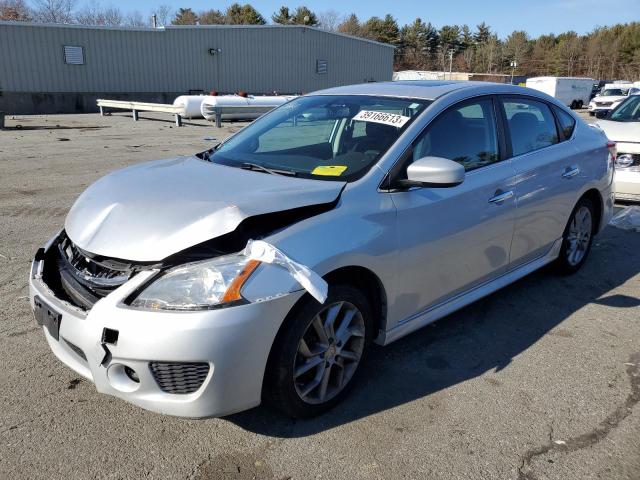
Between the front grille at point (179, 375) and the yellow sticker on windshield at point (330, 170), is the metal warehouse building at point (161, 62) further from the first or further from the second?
the front grille at point (179, 375)

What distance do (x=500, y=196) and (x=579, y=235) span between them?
1.71 meters

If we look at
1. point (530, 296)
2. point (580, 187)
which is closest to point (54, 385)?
point (530, 296)

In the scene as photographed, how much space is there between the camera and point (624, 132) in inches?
294

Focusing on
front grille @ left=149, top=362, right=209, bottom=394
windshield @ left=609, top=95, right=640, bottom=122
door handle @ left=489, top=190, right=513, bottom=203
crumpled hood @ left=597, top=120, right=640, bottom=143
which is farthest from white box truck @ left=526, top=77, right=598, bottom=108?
front grille @ left=149, top=362, right=209, bottom=394

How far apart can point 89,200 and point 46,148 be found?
37.2 ft

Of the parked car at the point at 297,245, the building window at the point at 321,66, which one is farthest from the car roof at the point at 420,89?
the building window at the point at 321,66

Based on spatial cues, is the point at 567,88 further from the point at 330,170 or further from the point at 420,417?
the point at 420,417

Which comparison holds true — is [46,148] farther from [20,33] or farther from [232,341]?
[20,33]

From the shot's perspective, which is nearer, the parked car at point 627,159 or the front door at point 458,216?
the front door at point 458,216

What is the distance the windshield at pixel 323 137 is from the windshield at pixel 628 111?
20.6 feet

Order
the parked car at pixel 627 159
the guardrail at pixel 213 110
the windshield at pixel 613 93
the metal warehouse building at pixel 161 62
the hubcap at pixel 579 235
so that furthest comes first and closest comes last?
the windshield at pixel 613 93 → the metal warehouse building at pixel 161 62 → the guardrail at pixel 213 110 → the parked car at pixel 627 159 → the hubcap at pixel 579 235

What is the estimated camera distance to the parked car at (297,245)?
2359mm

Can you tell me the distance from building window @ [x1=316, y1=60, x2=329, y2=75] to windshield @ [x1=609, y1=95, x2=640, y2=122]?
29.2 metres

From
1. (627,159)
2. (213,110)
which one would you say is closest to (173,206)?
(627,159)
